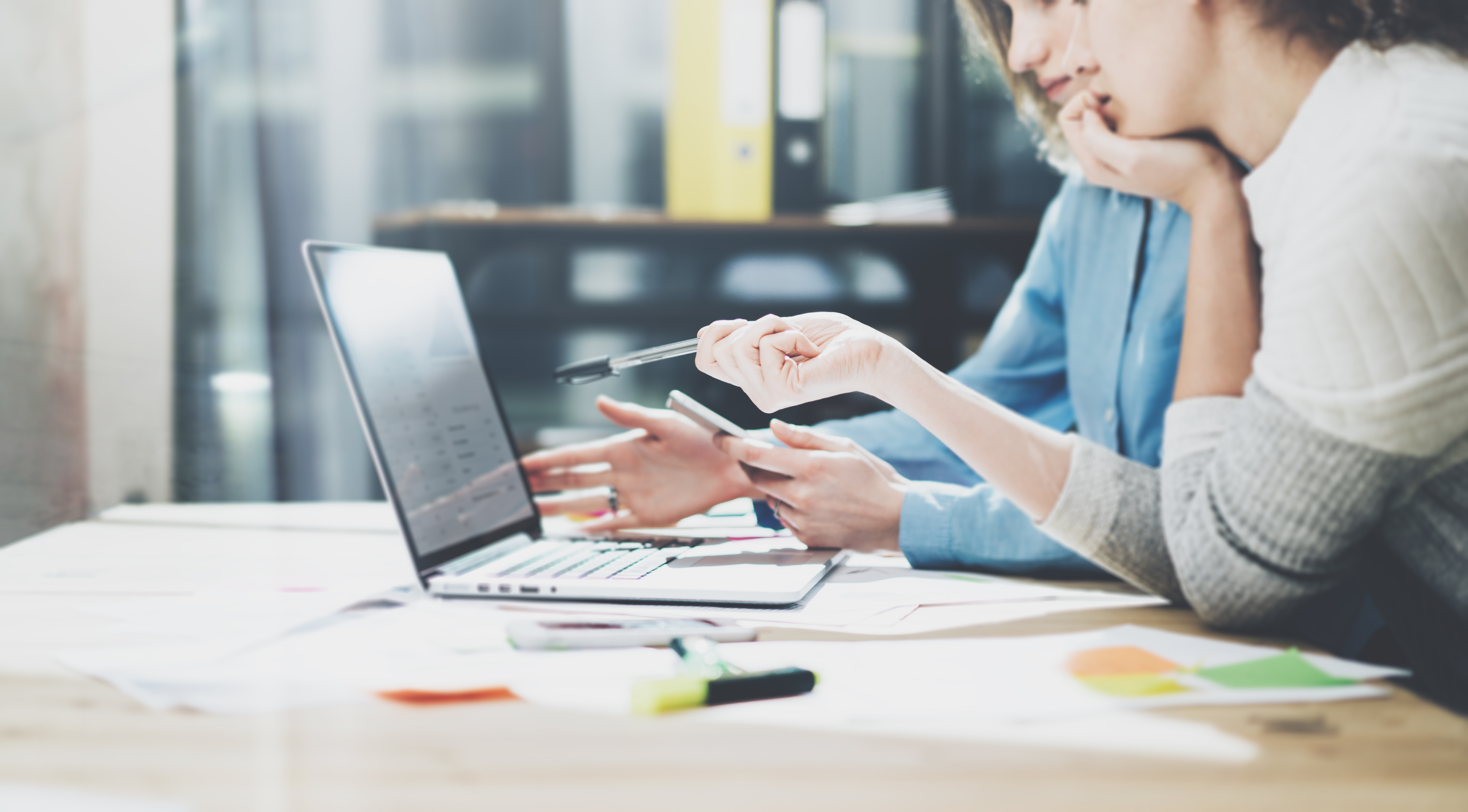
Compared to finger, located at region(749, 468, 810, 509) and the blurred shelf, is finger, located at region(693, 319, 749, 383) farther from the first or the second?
the blurred shelf

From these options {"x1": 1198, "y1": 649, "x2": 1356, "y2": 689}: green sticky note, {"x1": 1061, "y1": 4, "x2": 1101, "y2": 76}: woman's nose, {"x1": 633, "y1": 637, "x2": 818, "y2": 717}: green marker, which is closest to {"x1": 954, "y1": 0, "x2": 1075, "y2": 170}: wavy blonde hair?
{"x1": 1061, "y1": 4, "x2": 1101, "y2": 76}: woman's nose

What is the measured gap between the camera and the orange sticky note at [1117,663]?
55 centimetres

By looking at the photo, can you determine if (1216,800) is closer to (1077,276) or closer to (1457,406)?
(1457,406)

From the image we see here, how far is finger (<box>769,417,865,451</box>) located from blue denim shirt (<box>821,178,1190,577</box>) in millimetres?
44

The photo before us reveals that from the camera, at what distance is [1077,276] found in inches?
43.1

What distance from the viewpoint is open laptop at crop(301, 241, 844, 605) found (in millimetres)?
708

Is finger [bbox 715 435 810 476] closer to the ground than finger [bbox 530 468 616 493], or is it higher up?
higher up

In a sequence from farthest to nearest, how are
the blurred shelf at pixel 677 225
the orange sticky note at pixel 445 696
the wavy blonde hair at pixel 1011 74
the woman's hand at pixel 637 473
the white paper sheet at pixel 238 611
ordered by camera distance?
the blurred shelf at pixel 677 225
the wavy blonde hair at pixel 1011 74
the woman's hand at pixel 637 473
the white paper sheet at pixel 238 611
the orange sticky note at pixel 445 696

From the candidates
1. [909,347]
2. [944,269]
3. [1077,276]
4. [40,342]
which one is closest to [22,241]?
[40,342]

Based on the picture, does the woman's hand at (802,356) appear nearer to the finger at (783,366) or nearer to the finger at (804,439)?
the finger at (783,366)

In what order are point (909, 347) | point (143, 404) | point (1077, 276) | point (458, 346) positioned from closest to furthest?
point (909, 347) < point (458, 346) < point (1077, 276) < point (143, 404)

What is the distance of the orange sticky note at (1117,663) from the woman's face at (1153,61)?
1.34 ft

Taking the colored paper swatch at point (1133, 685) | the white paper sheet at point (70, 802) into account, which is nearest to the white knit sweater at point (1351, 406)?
the colored paper swatch at point (1133, 685)

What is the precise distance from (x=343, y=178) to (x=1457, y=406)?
2504mm
